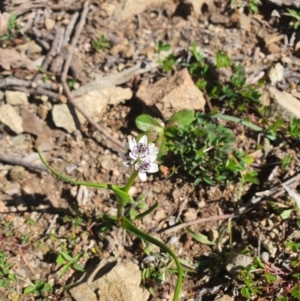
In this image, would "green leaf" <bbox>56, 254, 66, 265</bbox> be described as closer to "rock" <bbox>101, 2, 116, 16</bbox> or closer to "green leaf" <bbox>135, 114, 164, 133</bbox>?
"green leaf" <bbox>135, 114, 164, 133</bbox>

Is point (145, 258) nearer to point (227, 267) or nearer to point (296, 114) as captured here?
point (227, 267)

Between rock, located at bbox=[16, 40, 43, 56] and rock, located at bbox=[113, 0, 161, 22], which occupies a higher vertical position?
rock, located at bbox=[113, 0, 161, 22]

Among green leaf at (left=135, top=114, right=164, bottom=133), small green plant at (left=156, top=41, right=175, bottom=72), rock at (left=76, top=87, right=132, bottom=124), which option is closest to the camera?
green leaf at (left=135, top=114, right=164, bottom=133)

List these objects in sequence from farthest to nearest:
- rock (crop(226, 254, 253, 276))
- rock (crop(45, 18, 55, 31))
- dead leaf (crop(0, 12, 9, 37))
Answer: rock (crop(45, 18, 55, 31)) → dead leaf (crop(0, 12, 9, 37)) → rock (crop(226, 254, 253, 276))

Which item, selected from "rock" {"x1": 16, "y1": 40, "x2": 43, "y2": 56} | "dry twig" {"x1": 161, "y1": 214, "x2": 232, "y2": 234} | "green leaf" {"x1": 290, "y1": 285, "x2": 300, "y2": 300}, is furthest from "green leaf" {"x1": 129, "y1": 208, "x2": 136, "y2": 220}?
"rock" {"x1": 16, "y1": 40, "x2": 43, "y2": 56}

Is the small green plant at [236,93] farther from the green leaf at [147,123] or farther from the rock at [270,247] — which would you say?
the rock at [270,247]

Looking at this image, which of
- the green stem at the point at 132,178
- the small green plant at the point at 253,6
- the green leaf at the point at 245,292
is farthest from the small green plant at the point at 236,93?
the green leaf at the point at 245,292

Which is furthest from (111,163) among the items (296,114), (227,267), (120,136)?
(296,114)
